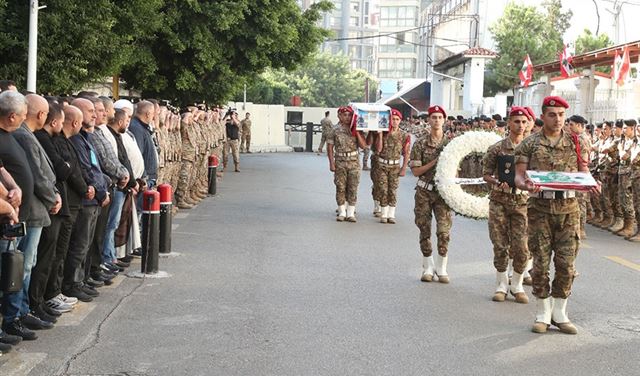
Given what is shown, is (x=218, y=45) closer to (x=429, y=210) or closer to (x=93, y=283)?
(x=429, y=210)

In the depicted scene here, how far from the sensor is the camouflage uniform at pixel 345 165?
16828 mm

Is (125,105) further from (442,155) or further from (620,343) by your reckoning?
(620,343)

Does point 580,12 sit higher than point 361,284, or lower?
higher

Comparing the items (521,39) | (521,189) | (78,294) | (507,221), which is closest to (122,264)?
(78,294)

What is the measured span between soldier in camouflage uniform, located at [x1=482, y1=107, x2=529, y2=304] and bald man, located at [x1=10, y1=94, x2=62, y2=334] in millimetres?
4325

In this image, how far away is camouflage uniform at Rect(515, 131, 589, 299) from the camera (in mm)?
8320

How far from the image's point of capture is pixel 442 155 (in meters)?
10.8

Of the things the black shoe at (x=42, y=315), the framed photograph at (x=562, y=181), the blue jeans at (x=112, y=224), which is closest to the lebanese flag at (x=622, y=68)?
the blue jeans at (x=112, y=224)

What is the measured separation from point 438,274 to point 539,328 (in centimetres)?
263

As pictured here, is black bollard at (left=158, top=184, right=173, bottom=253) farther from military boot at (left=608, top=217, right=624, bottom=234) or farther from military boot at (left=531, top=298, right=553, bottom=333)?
military boot at (left=608, top=217, right=624, bottom=234)

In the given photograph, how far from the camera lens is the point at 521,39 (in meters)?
54.2

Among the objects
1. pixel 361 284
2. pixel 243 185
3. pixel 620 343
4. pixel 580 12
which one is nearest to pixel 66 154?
pixel 361 284

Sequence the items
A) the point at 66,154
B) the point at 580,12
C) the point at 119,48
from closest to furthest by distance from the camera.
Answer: the point at 66,154, the point at 119,48, the point at 580,12

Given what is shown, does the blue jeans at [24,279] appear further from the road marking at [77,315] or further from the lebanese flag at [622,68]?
the lebanese flag at [622,68]
